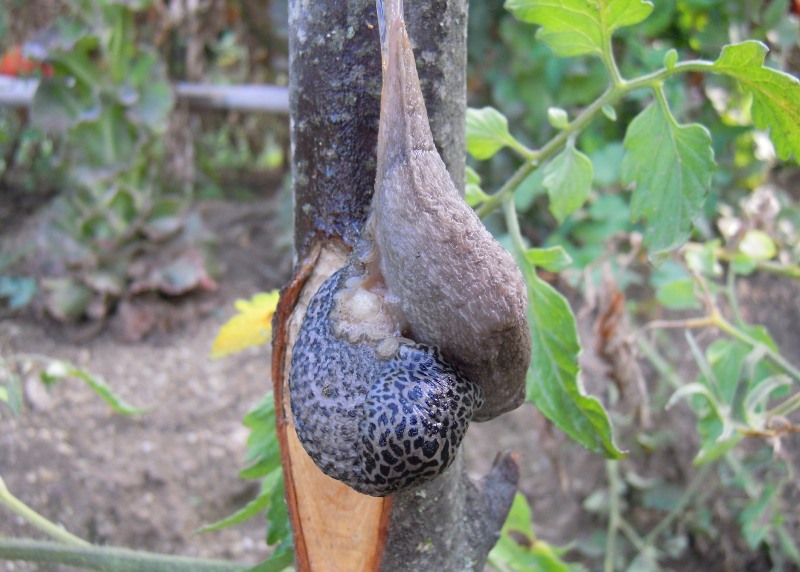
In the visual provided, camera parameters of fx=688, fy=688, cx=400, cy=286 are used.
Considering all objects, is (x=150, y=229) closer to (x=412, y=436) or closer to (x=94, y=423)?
(x=94, y=423)

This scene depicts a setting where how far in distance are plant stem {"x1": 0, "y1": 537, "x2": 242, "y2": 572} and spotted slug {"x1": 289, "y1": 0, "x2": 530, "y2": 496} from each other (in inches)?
17.5

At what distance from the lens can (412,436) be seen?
0.49m

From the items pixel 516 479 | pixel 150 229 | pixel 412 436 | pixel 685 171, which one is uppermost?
pixel 685 171

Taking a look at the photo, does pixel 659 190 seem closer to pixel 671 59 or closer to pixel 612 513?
pixel 671 59

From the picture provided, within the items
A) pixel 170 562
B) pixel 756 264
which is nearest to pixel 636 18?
pixel 756 264

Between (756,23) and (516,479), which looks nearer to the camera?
(516,479)

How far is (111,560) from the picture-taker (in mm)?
871

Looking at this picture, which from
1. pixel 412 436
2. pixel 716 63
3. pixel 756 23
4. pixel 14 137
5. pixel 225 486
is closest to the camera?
pixel 412 436

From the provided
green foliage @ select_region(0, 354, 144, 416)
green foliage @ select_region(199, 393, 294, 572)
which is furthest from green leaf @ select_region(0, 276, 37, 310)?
green foliage @ select_region(199, 393, 294, 572)

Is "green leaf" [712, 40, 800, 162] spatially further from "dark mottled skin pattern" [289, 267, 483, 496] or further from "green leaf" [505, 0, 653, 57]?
"dark mottled skin pattern" [289, 267, 483, 496]

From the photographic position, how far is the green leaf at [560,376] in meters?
0.76

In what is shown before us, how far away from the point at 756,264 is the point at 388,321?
0.99 meters

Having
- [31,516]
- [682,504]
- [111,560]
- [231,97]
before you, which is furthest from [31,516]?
[231,97]

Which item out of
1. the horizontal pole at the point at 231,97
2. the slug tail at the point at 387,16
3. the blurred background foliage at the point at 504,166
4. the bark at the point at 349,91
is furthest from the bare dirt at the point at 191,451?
the horizontal pole at the point at 231,97
